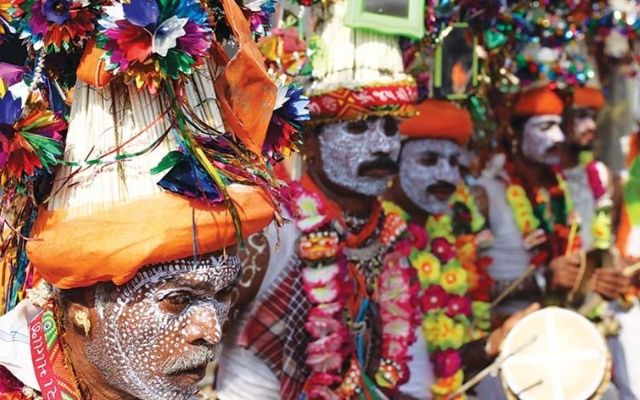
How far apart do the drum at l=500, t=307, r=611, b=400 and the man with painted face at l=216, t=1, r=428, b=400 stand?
468 millimetres

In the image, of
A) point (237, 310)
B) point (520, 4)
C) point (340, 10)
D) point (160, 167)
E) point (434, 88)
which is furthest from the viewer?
point (520, 4)

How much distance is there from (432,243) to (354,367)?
131 centimetres

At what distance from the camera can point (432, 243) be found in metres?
5.58

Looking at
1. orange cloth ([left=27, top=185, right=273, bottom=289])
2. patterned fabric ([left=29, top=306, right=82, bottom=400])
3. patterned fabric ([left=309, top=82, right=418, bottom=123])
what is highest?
patterned fabric ([left=309, top=82, right=418, bottom=123])

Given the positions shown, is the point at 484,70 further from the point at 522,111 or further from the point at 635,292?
the point at 635,292

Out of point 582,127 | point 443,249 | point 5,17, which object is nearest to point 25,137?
point 5,17

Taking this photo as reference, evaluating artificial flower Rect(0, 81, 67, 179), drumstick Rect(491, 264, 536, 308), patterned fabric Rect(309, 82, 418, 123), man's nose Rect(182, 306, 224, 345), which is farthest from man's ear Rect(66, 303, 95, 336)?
drumstick Rect(491, 264, 536, 308)

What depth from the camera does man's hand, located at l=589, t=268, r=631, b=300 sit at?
593 centimetres

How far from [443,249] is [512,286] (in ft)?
3.15

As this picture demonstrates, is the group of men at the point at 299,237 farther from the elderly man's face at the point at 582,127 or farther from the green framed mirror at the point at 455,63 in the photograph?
the green framed mirror at the point at 455,63

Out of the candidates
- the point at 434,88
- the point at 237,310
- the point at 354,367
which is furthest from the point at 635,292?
the point at 237,310

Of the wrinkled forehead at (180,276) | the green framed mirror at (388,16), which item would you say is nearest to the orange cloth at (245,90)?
the wrinkled forehead at (180,276)

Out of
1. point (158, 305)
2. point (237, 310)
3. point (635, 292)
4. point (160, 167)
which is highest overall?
point (160, 167)

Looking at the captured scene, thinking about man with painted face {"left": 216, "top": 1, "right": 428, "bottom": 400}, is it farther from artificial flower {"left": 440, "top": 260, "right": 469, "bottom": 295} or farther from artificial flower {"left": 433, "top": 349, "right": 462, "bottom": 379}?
artificial flower {"left": 440, "top": 260, "right": 469, "bottom": 295}
